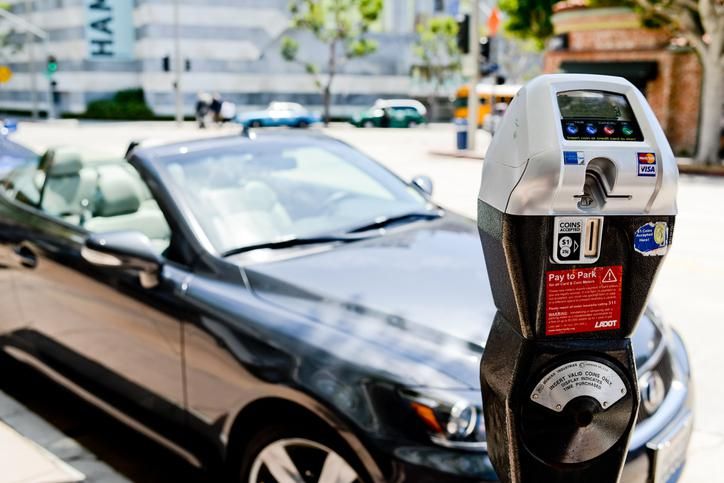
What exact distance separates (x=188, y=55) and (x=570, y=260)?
44.8 metres

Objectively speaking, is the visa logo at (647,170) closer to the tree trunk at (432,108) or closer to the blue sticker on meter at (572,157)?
the blue sticker on meter at (572,157)

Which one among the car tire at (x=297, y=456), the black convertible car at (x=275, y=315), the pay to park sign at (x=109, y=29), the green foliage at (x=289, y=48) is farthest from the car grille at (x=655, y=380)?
the pay to park sign at (x=109, y=29)

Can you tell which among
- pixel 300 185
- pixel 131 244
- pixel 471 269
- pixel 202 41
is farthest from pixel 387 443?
A: pixel 202 41

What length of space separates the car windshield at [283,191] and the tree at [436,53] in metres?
40.8

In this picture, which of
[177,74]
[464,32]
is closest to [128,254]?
[464,32]

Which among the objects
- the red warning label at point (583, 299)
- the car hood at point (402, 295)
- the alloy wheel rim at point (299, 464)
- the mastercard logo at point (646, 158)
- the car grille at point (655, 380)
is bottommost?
the alloy wheel rim at point (299, 464)

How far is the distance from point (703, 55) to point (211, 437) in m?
16.1

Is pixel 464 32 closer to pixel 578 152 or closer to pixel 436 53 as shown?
pixel 578 152

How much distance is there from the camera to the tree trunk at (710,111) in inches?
650

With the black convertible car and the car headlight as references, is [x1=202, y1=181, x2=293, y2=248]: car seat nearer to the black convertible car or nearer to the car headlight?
the black convertible car

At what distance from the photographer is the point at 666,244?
5.12 ft

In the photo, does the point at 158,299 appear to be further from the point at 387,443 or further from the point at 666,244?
the point at 666,244

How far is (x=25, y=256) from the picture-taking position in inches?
149

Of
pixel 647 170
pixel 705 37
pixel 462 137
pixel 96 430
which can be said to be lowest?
pixel 462 137
